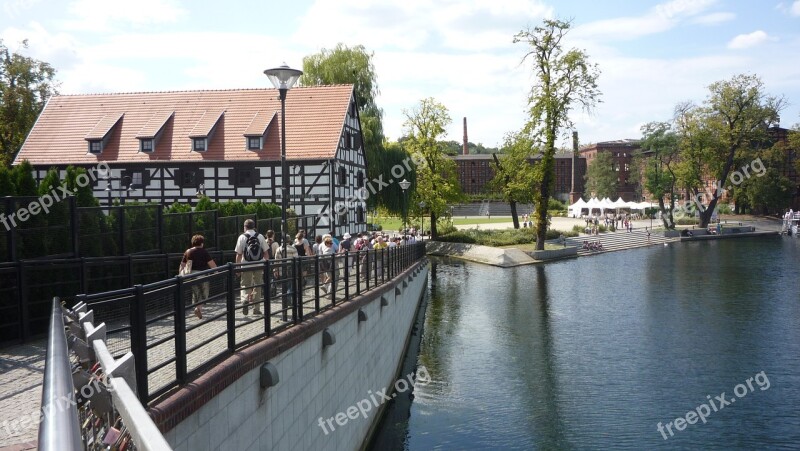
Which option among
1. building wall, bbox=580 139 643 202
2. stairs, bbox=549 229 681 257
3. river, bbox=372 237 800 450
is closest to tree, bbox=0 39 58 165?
river, bbox=372 237 800 450

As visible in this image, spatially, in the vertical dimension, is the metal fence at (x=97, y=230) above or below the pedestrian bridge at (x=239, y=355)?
above

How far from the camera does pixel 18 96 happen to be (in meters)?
44.4

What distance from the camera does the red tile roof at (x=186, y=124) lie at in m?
36.0

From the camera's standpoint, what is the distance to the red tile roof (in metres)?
36.0

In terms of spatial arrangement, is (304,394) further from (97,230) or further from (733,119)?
(733,119)

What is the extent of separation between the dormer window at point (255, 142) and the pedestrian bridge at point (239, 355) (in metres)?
23.2

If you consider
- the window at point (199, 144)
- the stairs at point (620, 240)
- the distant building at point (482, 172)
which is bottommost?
the stairs at point (620, 240)

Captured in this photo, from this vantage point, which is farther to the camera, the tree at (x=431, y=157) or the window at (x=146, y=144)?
the tree at (x=431, y=157)

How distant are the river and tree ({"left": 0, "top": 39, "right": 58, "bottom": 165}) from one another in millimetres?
28307

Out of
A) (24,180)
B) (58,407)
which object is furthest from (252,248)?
(58,407)

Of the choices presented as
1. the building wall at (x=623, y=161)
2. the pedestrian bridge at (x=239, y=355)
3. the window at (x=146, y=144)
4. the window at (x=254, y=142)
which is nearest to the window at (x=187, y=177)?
the window at (x=146, y=144)

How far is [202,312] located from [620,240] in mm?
58843

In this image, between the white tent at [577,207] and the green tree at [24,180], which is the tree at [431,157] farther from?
the green tree at [24,180]

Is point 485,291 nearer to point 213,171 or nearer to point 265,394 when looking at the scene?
point 213,171
